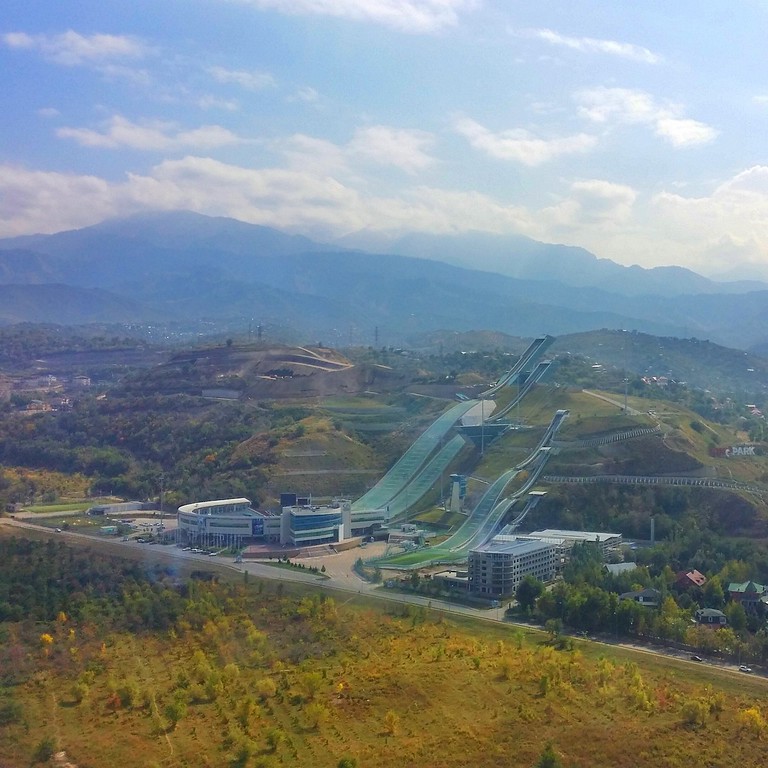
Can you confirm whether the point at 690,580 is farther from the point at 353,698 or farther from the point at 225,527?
the point at 225,527

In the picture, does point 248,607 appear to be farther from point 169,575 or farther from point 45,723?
point 45,723

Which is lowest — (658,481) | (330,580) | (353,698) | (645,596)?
(330,580)

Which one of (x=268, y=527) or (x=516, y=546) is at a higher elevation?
(x=516, y=546)

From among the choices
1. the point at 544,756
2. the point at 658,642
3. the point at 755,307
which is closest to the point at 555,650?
the point at 658,642

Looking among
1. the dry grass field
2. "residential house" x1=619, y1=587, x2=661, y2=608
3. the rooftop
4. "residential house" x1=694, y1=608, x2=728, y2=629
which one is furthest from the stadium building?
"residential house" x1=694, y1=608, x2=728, y2=629

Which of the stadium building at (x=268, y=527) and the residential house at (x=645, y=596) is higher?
the residential house at (x=645, y=596)

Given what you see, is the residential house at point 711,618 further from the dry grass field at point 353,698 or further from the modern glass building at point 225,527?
the modern glass building at point 225,527

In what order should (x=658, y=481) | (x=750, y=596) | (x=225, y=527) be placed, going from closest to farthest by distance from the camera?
(x=750, y=596) → (x=225, y=527) → (x=658, y=481)

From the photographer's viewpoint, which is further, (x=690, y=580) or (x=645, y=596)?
(x=690, y=580)

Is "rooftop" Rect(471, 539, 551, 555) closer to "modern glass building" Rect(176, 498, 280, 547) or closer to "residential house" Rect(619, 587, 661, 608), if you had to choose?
"residential house" Rect(619, 587, 661, 608)

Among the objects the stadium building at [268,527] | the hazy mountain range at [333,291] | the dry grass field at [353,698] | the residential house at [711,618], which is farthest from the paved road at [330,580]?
the hazy mountain range at [333,291]

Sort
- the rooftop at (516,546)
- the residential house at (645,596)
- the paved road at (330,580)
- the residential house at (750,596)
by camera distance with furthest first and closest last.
A: the rooftop at (516,546)
the residential house at (645,596)
the residential house at (750,596)
the paved road at (330,580)

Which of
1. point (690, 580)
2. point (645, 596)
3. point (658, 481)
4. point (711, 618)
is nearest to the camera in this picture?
point (711, 618)

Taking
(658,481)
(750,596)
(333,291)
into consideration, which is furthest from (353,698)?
(333,291)
